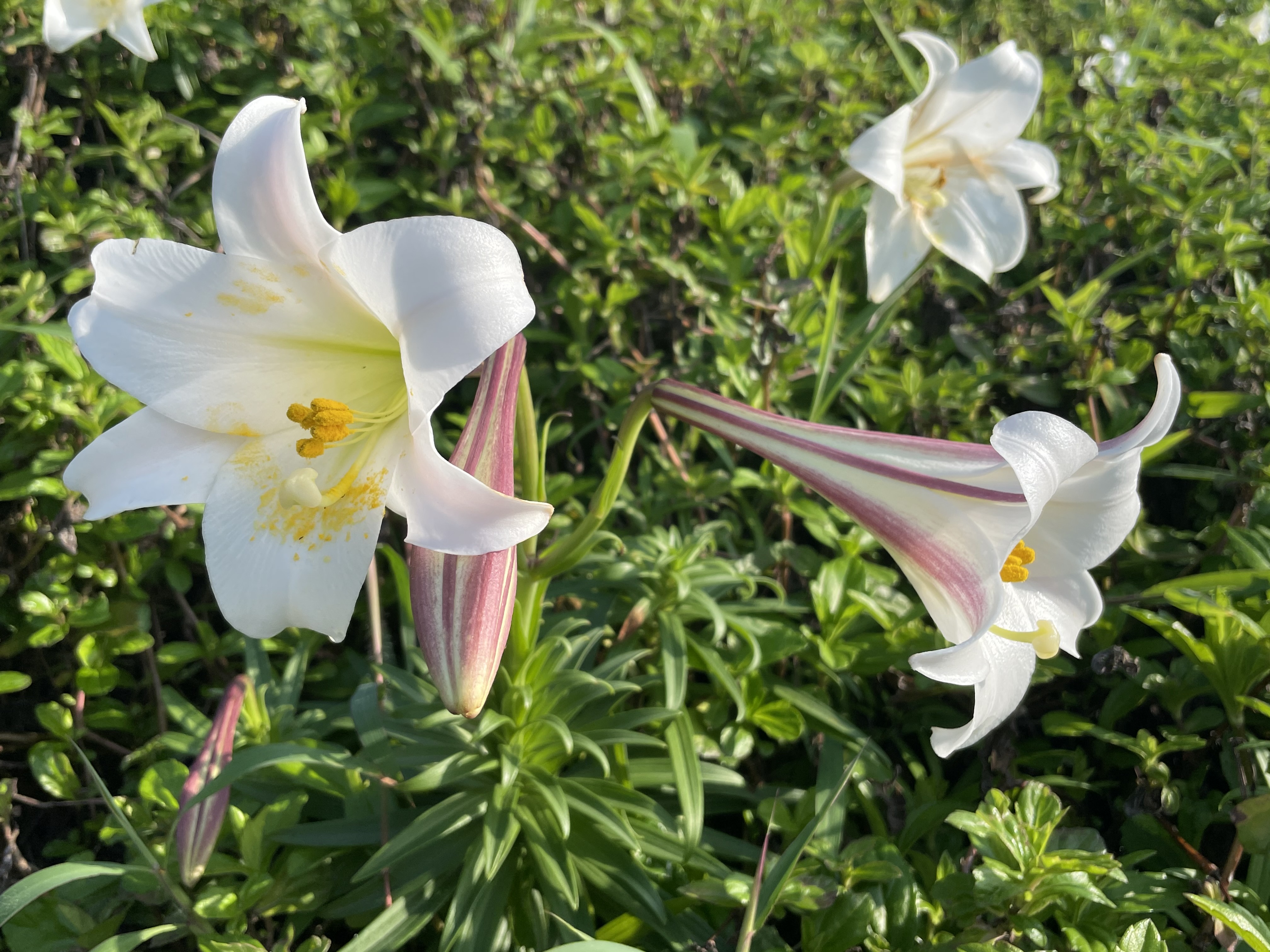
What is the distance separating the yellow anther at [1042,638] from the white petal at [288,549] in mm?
746

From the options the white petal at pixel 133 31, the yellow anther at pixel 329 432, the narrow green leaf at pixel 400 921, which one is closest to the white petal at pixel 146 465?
the yellow anther at pixel 329 432

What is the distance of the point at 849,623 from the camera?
159 cm

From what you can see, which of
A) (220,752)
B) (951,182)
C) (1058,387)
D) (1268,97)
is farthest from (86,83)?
(1268,97)

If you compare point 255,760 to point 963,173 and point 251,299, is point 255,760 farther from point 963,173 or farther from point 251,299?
point 963,173

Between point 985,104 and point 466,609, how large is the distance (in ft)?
5.24

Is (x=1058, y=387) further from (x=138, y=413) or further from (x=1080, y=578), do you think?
(x=138, y=413)

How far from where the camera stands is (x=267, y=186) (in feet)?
2.98

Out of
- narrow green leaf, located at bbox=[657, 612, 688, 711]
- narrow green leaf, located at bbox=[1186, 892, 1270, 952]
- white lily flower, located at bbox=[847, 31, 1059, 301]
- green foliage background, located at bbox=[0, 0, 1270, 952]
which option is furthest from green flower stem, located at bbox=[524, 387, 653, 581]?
white lily flower, located at bbox=[847, 31, 1059, 301]

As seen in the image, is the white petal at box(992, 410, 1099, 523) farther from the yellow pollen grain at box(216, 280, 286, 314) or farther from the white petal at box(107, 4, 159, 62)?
the white petal at box(107, 4, 159, 62)

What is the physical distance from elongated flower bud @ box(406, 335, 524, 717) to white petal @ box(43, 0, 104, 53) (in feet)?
5.13

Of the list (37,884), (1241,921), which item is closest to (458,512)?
(37,884)

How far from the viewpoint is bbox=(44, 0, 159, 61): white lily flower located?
1.74 meters

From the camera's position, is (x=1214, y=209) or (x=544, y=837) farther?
(x=1214, y=209)

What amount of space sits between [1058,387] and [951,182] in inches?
22.5
